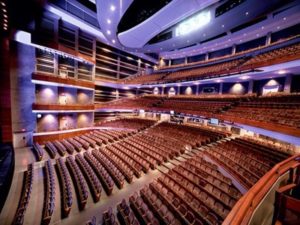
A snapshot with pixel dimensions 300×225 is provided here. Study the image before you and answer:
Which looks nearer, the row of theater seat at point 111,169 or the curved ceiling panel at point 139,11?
the row of theater seat at point 111,169

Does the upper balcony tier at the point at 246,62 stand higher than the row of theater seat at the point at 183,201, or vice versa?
the upper balcony tier at the point at 246,62

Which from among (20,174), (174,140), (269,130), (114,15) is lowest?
(20,174)

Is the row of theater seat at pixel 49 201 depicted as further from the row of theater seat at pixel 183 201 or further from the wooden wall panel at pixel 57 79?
the wooden wall panel at pixel 57 79

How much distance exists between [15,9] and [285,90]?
14.6 meters

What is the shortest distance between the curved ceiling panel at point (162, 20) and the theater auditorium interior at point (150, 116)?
3.1 inches

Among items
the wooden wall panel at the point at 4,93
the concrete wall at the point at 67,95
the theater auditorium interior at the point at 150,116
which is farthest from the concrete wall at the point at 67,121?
the wooden wall panel at the point at 4,93

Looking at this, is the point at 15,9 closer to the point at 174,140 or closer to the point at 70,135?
the point at 70,135

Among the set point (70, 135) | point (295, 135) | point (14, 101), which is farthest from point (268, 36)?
point (14, 101)

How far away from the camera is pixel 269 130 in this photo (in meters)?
4.99

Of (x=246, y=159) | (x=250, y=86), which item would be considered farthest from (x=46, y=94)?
(x=250, y=86)

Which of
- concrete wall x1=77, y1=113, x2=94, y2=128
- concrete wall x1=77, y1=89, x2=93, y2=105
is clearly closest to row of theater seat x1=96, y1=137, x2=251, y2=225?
concrete wall x1=77, y1=113, x2=94, y2=128

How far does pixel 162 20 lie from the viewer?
8586mm

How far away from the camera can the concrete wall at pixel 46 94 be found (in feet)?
32.1

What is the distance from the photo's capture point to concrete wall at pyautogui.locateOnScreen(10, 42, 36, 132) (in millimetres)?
8438
